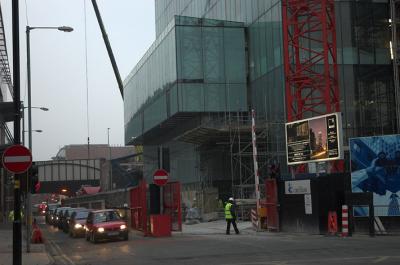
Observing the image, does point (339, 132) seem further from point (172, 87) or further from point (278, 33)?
point (172, 87)

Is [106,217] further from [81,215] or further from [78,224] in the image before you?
[81,215]

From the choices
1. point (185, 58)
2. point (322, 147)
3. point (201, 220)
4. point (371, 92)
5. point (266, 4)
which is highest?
point (266, 4)

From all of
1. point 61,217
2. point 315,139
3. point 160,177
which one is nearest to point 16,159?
point 160,177

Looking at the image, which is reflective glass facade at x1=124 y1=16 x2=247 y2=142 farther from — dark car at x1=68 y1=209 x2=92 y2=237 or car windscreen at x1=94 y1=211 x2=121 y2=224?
car windscreen at x1=94 y1=211 x2=121 y2=224

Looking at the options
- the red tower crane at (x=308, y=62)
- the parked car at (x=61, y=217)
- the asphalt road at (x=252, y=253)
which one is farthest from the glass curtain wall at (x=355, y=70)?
the asphalt road at (x=252, y=253)

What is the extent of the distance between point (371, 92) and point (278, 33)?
23.9ft

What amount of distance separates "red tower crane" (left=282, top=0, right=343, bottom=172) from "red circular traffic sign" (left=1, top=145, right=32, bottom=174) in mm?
22808

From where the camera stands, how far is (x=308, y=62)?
40.1 metres

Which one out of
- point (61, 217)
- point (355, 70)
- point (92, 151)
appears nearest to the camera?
point (355, 70)

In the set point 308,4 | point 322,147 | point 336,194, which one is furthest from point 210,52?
point 336,194

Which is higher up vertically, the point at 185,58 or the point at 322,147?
the point at 185,58

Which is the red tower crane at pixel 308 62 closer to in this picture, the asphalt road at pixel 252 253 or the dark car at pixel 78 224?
the dark car at pixel 78 224

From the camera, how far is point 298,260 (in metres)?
15.8

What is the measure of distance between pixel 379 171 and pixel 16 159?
1458cm
